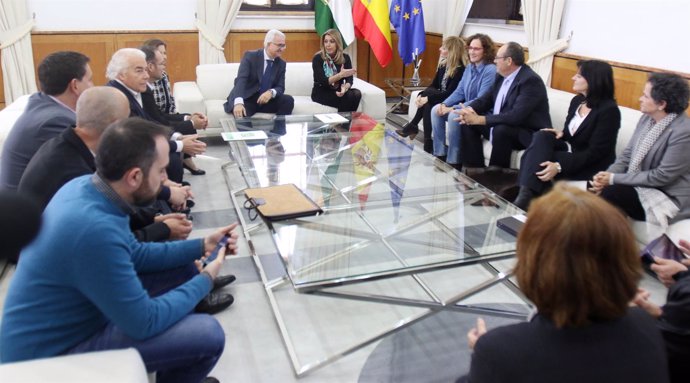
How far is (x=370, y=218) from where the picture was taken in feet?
8.64

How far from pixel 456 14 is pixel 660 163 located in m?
4.03

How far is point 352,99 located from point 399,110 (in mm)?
1625

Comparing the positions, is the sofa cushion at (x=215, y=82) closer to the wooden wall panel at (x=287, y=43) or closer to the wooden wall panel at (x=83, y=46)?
the wooden wall panel at (x=287, y=43)

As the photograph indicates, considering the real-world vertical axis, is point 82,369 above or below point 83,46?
below

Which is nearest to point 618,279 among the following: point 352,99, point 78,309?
point 78,309

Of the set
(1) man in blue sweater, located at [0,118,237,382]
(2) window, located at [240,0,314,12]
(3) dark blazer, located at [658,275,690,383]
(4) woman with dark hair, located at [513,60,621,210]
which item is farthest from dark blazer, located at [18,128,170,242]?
(2) window, located at [240,0,314,12]

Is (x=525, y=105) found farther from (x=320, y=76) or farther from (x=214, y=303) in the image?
(x=214, y=303)

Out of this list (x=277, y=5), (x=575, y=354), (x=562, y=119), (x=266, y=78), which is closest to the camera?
(x=575, y=354)

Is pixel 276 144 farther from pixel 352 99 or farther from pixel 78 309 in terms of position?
pixel 78 309

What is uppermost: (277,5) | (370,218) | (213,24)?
(277,5)

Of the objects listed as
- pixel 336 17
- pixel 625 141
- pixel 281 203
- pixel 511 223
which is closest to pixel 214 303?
pixel 281 203

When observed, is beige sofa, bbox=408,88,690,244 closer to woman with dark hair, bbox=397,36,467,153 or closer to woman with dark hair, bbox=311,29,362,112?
woman with dark hair, bbox=397,36,467,153

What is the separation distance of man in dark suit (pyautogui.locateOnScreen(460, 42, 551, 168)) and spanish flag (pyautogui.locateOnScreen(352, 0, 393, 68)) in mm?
2712

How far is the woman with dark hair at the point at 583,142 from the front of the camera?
3332mm
